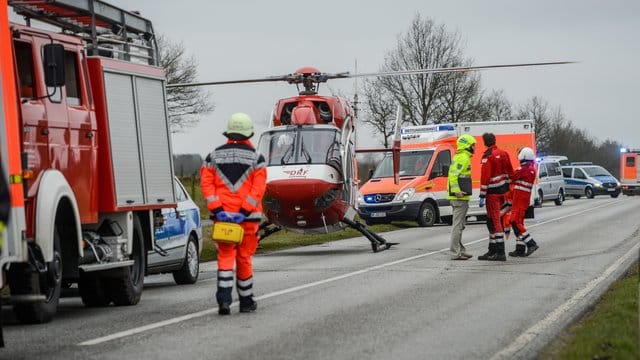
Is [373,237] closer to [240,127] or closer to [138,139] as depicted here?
[138,139]

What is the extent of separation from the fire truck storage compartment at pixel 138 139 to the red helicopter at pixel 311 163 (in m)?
7.74

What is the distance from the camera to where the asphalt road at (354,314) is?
31.7 feet

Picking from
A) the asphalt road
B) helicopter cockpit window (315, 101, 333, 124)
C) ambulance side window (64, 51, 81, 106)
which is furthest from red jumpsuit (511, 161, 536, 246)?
ambulance side window (64, 51, 81, 106)

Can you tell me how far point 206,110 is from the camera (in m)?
58.6

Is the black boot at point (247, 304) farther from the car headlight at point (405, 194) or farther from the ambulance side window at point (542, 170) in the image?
the ambulance side window at point (542, 170)

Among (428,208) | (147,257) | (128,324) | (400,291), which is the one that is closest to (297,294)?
(400,291)

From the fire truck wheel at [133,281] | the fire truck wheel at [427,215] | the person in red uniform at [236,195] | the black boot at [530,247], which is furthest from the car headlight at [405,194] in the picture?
the person in red uniform at [236,195]

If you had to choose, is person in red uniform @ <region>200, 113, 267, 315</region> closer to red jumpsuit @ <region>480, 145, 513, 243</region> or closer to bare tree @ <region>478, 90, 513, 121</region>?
red jumpsuit @ <region>480, 145, 513, 243</region>

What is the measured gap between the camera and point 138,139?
13977 millimetres

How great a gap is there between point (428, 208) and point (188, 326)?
2395 centimetres

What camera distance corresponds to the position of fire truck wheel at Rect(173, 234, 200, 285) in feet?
54.9

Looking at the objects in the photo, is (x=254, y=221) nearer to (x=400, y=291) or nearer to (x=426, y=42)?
(x=400, y=291)

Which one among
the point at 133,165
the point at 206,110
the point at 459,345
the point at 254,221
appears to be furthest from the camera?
the point at 206,110

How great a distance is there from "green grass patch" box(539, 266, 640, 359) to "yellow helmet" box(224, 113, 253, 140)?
3786 millimetres
